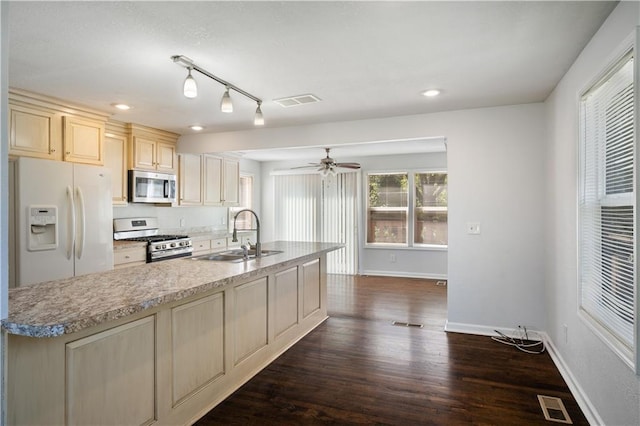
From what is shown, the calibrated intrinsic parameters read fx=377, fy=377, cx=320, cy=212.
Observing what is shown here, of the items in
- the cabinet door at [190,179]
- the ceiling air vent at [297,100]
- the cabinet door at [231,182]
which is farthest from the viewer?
the cabinet door at [231,182]

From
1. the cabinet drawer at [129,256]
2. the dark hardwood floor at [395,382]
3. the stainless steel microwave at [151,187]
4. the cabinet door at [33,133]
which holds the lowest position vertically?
the dark hardwood floor at [395,382]

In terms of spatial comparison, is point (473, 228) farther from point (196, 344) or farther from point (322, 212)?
point (322, 212)

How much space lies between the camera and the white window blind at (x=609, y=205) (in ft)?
6.23

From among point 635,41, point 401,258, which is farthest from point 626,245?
point 401,258

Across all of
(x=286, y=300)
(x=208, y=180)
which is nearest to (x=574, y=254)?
(x=286, y=300)

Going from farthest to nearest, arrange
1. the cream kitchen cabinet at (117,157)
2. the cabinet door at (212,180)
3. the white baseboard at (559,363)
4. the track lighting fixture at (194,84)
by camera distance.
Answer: the cabinet door at (212,180)
the cream kitchen cabinet at (117,157)
the track lighting fixture at (194,84)
the white baseboard at (559,363)

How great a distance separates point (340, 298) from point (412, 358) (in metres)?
2.31

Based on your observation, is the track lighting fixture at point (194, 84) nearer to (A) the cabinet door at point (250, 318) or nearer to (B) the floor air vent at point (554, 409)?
(A) the cabinet door at point (250, 318)

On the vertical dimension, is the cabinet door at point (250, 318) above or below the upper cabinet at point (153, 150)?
below

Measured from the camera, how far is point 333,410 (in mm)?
2463

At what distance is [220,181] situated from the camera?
20.9 feet

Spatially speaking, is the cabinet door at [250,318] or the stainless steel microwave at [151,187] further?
the stainless steel microwave at [151,187]

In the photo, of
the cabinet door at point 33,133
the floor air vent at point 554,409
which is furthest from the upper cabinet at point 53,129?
the floor air vent at point 554,409

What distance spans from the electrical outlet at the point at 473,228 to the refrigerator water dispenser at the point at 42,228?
13.2 ft
